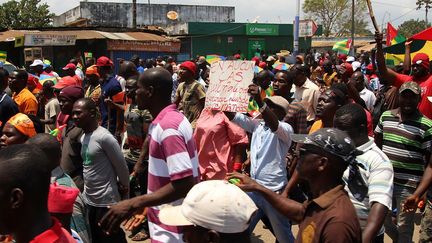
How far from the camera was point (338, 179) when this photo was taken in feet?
8.57

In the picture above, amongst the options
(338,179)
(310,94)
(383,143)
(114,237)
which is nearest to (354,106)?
(338,179)

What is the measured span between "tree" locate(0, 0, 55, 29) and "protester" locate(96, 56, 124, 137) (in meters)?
39.4

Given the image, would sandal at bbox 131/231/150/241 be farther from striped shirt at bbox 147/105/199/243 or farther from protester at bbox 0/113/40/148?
striped shirt at bbox 147/105/199/243

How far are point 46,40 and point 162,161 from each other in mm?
18051

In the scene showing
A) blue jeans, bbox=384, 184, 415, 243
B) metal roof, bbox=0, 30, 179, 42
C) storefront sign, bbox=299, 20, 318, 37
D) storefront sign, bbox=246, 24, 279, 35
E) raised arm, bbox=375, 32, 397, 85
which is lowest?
blue jeans, bbox=384, 184, 415, 243

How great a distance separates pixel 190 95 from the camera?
20.4ft

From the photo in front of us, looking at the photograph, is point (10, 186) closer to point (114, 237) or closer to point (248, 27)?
point (114, 237)

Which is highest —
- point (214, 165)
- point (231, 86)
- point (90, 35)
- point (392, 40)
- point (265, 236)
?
point (90, 35)

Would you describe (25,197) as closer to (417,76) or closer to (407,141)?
(407,141)

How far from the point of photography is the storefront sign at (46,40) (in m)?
19.2

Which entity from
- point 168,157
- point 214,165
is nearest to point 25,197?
point 168,157

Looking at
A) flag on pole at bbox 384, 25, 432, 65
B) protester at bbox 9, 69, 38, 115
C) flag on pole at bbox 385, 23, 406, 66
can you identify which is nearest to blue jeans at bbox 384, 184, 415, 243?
flag on pole at bbox 384, 25, 432, 65

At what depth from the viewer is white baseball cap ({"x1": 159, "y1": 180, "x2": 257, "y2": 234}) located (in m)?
2.10

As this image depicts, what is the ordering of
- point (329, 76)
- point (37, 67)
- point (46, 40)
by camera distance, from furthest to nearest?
point (46, 40) → point (37, 67) → point (329, 76)
